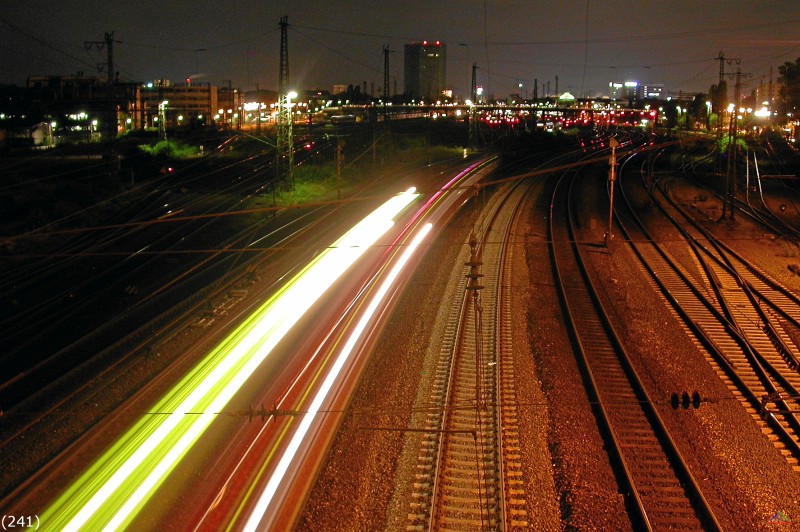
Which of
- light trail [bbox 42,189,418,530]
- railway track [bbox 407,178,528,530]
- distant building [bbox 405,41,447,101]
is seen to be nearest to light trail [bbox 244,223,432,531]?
light trail [bbox 42,189,418,530]

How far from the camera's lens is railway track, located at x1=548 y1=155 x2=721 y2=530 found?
18.3 feet

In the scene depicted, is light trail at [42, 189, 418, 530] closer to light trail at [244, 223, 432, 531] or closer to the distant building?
light trail at [244, 223, 432, 531]

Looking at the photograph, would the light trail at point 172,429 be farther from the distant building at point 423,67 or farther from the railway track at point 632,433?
the distant building at point 423,67

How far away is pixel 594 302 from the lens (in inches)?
454

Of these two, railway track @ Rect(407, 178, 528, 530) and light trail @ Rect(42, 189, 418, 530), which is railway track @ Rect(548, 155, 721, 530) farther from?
light trail @ Rect(42, 189, 418, 530)

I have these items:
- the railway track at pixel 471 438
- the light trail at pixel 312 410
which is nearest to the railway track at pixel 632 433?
the railway track at pixel 471 438

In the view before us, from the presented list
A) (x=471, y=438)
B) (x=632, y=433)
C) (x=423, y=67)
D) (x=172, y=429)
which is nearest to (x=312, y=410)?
(x=172, y=429)

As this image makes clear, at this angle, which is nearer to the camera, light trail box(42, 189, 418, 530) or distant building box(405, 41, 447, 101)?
light trail box(42, 189, 418, 530)

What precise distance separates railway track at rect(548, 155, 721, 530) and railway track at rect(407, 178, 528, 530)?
98 centimetres

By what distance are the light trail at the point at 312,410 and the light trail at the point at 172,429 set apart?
2.80 feet

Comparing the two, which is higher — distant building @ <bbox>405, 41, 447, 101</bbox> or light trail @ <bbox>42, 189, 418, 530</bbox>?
distant building @ <bbox>405, 41, 447, 101</bbox>

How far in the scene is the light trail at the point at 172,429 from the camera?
5.54 meters

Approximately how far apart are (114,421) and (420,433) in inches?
136

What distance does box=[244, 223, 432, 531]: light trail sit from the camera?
5523mm
